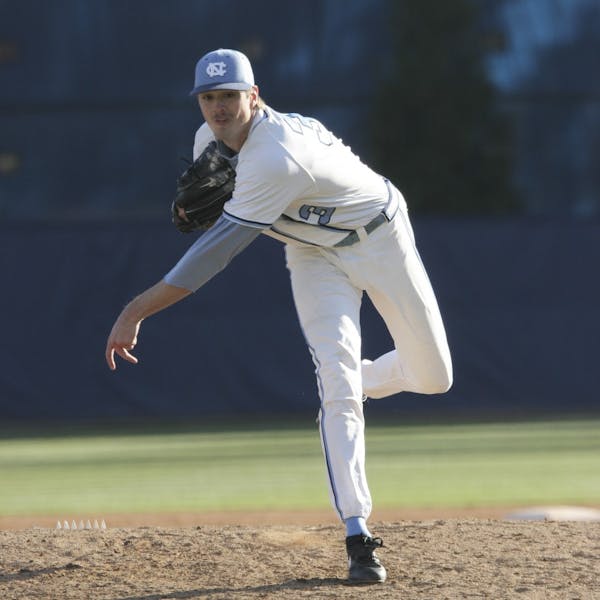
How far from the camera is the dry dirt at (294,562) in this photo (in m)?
4.69

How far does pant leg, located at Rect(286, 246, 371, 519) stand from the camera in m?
4.77

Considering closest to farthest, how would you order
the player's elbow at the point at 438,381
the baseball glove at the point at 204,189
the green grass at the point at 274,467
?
the baseball glove at the point at 204,189, the player's elbow at the point at 438,381, the green grass at the point at 274,467

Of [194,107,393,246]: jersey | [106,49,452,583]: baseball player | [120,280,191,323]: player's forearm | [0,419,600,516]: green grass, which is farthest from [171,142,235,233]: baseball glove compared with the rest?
[0,419,600,516]: green grass

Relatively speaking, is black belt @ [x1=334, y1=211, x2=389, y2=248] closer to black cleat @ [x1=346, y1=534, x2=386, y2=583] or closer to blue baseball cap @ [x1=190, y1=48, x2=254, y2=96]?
blue baseball cap @ [x1=190, y1=48, x2=254, y2=96]

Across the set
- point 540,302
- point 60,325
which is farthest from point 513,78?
point 60,325

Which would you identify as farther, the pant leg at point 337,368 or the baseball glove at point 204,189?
the baseball glove at point 204,189

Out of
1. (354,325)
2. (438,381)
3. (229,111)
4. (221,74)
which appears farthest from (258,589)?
(221,74)

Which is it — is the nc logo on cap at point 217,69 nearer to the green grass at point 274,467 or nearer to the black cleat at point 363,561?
the black cleat at point 363,561

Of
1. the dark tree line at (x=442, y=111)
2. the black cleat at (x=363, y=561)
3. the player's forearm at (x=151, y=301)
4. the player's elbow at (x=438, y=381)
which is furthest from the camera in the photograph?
the dark tree line at (x=442, y=111)

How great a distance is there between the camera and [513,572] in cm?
491

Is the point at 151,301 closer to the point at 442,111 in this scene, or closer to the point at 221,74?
the point at 221,74

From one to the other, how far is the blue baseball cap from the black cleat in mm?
1599

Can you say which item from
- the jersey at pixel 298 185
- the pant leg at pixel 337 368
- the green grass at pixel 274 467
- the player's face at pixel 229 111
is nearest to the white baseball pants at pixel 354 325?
the pant leg at pixel 337 368

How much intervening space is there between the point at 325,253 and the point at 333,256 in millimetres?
37
